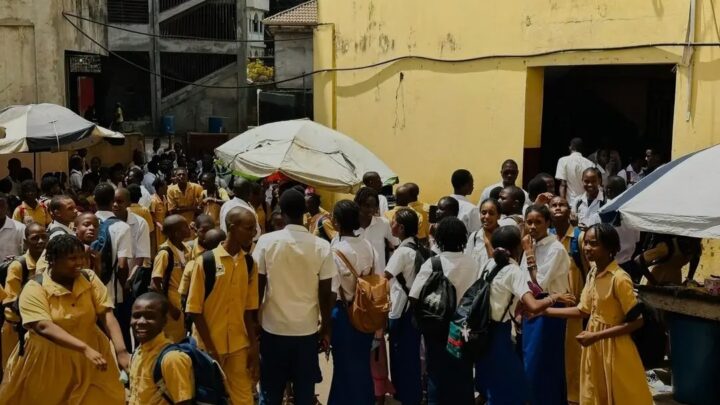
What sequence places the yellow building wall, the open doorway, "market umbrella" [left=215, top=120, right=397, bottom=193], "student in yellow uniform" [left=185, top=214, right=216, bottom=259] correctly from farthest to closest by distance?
the open doorway
the yellow building wall
"market umbrella" [left=215, top=120, right=397, bottom=193]
"student in yellow uniform" [left=185, top=214, right=216, bottom=259]

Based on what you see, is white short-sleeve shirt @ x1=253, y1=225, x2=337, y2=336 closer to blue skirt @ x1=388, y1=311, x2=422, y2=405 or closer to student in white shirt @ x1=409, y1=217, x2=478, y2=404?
student in white shirt @ x1=409, y1=217, x2=478, y2=404

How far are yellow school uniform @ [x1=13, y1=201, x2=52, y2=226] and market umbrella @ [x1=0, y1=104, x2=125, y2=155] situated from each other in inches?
71.2

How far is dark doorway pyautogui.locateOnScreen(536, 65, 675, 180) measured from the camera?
1367cm

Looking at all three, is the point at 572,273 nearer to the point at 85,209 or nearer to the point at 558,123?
the point at 85,209

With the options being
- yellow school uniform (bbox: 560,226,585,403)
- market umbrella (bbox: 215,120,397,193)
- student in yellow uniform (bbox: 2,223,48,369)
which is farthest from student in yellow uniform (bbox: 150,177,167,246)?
yellow school uniform (bbox: 560,226,585,403)

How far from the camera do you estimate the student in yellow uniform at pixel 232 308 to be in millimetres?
5414

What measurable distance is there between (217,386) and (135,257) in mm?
3137

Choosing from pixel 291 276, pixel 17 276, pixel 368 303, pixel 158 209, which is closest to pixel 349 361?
pixel 368 303

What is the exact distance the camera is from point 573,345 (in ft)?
21.1

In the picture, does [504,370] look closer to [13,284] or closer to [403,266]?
[403,266]

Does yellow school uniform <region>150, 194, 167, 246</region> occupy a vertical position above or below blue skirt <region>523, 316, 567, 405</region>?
above

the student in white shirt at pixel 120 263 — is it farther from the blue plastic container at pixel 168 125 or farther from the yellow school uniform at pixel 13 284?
the blue plastic container at pixel 168 125

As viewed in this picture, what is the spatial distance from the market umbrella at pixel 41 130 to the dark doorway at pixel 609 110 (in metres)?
6.77

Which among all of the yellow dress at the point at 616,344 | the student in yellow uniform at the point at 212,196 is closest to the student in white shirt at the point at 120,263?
the student in yellow uniform at the point at 212,196
